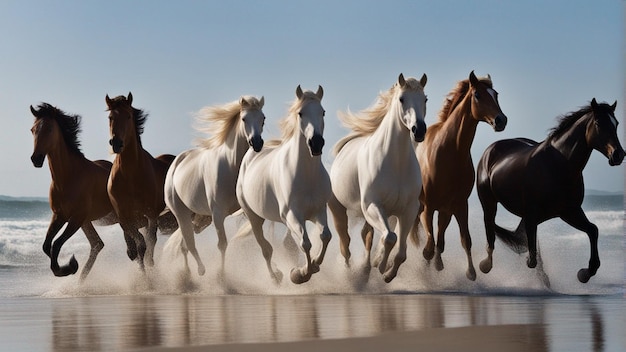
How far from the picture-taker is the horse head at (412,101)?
1219cm

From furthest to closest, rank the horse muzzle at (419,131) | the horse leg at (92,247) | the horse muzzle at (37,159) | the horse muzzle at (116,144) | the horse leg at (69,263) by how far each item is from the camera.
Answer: the horse leg at (92,247) → the horse leg at (69,263) → the horse muzzle at (37,159) → the horse muzzle at (116,144) → the horse muzzle at (419,131)

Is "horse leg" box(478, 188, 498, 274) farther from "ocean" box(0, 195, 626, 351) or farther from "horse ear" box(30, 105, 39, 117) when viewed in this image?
"horse ear" box(30, 105, 39, 117)

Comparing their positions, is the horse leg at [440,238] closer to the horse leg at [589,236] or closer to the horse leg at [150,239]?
the horse leg at [589,236]

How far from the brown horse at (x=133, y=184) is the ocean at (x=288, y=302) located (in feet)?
1.17

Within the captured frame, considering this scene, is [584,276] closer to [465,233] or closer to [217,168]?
[465,233]

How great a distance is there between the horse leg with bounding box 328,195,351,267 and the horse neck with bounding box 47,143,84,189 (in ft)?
12.1

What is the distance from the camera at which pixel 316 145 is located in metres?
12.2

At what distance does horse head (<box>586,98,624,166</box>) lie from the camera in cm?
1305

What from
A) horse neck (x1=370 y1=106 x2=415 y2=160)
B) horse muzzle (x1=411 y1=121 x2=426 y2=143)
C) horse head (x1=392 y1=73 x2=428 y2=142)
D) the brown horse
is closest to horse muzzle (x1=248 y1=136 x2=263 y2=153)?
horse neck (x1=370 y1=106 x2=415 y2=160)

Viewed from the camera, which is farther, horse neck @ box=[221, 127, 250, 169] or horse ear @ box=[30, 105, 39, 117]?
horse ear @ box=[30, 105, 39, 117]

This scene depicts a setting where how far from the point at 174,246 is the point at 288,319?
21.3ft

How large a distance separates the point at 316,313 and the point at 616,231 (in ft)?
67.1

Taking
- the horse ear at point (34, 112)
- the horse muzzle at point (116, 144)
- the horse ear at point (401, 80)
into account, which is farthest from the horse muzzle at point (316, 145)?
the horse ear at point (34, 112)

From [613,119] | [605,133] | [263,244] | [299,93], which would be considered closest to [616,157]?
[605,133]
